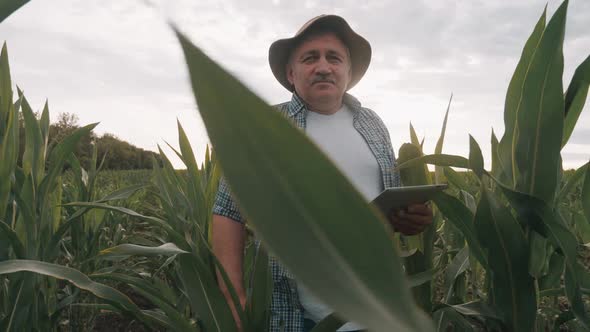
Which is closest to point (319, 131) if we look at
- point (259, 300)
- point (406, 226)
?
point (406, 226)

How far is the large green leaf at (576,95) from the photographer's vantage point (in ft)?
2.39

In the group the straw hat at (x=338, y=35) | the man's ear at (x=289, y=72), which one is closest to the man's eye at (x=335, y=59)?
the straw hat at (x=338, y=35)

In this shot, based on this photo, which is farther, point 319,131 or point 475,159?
point 319,131

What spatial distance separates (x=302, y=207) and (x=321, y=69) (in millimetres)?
1258

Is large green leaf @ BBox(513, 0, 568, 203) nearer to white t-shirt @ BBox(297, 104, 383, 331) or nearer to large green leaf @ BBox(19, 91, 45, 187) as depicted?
white t-shirt @ BBox(297, 104, 383, 331)

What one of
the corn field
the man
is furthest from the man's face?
the corn field

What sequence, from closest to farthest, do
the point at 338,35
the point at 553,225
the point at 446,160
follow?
1. the point at 553,225
2. the point at 446,160
3. the point at 338,35

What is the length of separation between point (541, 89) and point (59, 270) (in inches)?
31.4

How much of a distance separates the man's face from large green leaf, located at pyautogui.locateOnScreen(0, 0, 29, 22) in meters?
1.14

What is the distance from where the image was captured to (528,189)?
0.74m

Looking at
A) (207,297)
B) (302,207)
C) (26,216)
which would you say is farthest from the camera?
(26,216)

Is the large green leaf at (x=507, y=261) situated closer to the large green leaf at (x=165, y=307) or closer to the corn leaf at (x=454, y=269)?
the corn leaf at (x=454, y=269)

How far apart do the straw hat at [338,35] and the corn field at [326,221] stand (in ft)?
1.39

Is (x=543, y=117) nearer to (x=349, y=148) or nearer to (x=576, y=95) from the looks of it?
(x=576, y=95)
